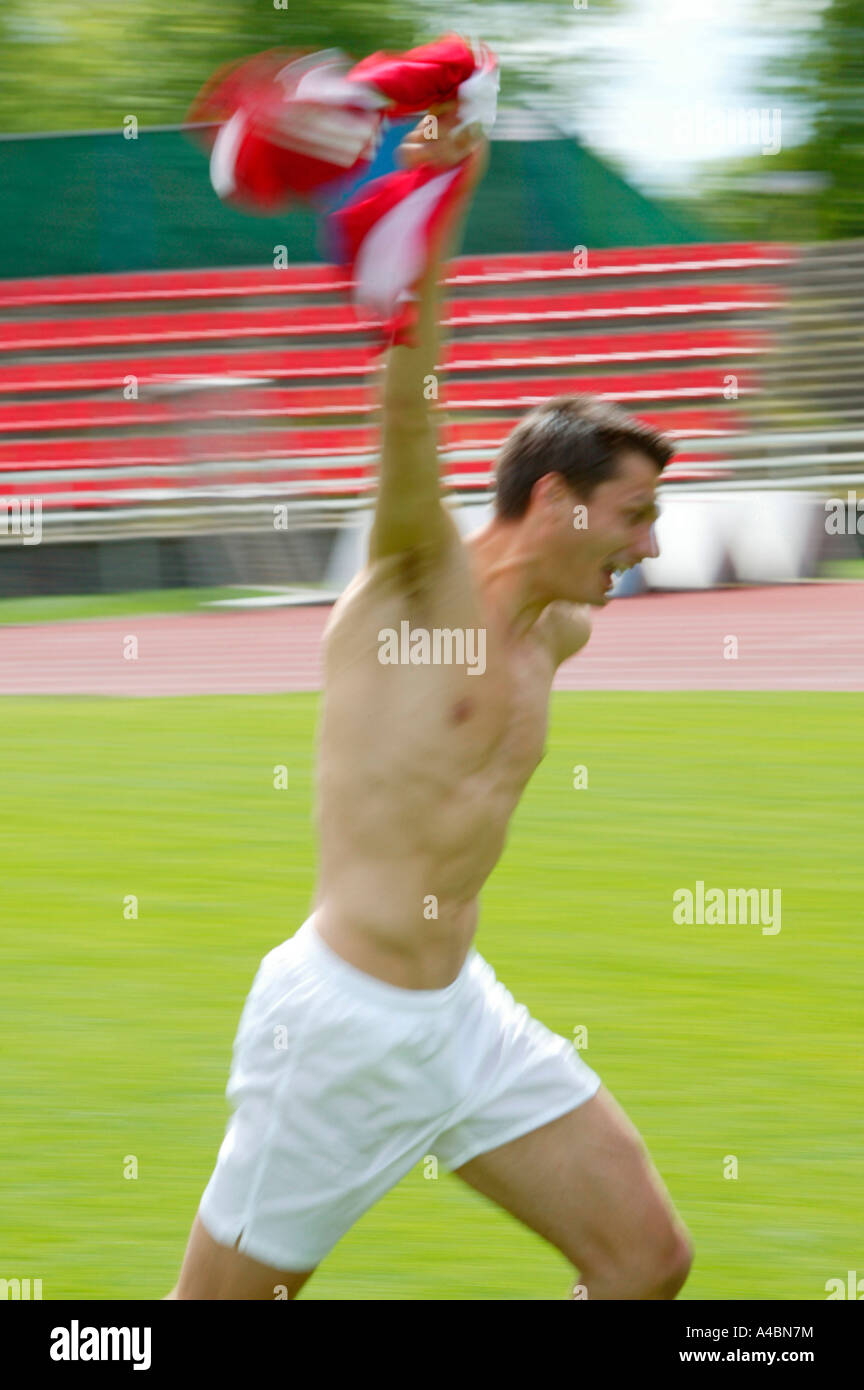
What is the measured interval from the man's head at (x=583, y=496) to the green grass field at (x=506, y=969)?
1697mm

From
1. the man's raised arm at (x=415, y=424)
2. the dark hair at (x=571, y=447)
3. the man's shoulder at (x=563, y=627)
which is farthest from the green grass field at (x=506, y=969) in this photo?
the man's raised arm at (x=415, y=424)

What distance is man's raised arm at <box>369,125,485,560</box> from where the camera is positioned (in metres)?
2.91

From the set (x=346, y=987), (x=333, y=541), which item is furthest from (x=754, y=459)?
(x=346, y=987)

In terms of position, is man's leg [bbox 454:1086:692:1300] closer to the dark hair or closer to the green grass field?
the green grass field

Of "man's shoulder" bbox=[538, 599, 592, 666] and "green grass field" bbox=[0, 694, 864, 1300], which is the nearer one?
"man's shoulder" bbox=[538, 599, 592, 666]

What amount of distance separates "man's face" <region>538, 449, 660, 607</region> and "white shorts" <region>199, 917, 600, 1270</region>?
691 mm

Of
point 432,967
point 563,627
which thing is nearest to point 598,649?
point 563,627

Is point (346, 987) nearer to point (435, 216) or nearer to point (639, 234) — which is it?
point (435, 216)

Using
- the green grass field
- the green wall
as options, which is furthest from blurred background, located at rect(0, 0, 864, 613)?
the green grass field

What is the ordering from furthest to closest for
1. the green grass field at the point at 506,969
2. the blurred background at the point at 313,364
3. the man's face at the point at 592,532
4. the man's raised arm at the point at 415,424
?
the blurred background at the point at 313,364 → the green grass field at the point at 506,969 → the man's face at the point at 592,532 → the man's raised arm at the point at 415,424

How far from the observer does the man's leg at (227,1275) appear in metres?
3.26

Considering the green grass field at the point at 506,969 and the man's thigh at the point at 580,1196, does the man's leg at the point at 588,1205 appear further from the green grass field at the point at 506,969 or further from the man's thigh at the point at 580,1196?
the green grass field at the point at 506,969

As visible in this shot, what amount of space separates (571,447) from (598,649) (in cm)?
1013

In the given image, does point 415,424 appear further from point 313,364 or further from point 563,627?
point 313,364
